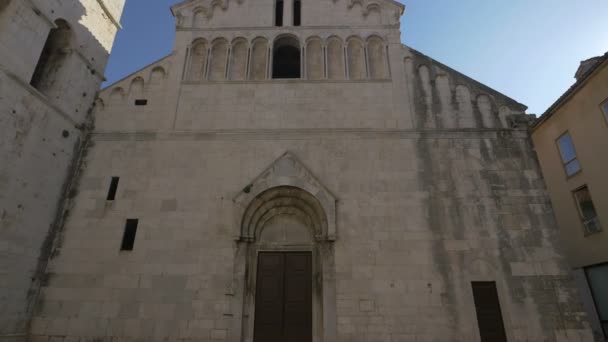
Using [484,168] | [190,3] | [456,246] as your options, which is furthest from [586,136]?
[190,3]

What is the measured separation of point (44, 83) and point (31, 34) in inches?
66.9

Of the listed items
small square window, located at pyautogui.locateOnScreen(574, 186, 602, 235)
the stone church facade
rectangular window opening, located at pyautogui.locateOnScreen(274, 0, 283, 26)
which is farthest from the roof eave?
rectangular window opening, located at pyautogui.locateOnScreen(274, 0, 283, 26)

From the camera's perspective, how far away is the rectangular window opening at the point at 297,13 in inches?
515

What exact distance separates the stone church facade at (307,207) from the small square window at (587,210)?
6.32 meters

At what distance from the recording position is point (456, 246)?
30.7 ft

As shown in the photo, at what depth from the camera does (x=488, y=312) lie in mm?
8805

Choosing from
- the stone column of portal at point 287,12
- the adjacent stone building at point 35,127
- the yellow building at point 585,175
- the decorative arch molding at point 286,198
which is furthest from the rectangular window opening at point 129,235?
the yellow building at point 585,175

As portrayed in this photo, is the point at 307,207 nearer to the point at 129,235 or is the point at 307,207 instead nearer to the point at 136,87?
the point at 129,235

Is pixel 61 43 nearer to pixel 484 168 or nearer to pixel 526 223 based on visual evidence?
pixel 484 168

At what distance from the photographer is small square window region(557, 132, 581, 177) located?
14492 millimetres

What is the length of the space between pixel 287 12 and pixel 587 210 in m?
14.8

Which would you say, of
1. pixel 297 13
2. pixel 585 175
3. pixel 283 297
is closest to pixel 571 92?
pixel 585 175

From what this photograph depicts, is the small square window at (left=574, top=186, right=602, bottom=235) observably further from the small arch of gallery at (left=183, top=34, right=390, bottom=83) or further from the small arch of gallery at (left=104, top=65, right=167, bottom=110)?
the small arch of gallery at (left=104, top=65, right=167, bottom=110)

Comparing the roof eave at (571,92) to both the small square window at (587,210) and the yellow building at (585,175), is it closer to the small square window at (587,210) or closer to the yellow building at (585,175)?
the yellow building at (585,175)
